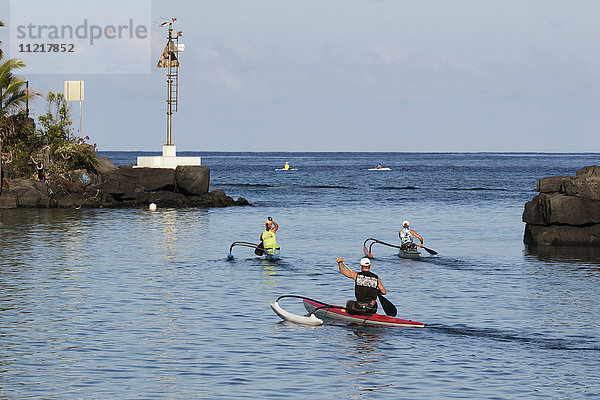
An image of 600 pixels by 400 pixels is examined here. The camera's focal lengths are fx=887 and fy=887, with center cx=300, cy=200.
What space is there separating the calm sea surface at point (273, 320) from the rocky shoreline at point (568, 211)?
1.87 metres

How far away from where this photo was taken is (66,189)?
7212 centimetres

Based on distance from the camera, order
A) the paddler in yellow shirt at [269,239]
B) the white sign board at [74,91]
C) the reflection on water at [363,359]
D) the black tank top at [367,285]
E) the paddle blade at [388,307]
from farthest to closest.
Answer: the white sign board at [74,91]
the paddler in yellow shirt at [269,239]
the paddle blade at [388,307]
the black tank top at [367,285]
the reflection on water at [363,359]

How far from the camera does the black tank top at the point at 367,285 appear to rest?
79.4ft

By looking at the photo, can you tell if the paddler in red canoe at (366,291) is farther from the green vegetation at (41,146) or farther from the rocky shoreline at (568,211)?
the green vegetation at (41,146)

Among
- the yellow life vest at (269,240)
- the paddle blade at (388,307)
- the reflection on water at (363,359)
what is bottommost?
the reflection on water at (363,359)

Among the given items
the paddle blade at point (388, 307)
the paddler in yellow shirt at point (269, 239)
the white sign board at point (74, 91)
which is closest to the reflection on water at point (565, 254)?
the paddler in yellow shirt at point (269, 239)

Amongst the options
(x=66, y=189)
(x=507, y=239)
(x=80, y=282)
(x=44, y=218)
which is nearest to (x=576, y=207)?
(x=507, y=239)

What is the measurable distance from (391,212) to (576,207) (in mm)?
31648

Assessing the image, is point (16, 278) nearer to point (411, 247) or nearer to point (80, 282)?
point (80, 282)

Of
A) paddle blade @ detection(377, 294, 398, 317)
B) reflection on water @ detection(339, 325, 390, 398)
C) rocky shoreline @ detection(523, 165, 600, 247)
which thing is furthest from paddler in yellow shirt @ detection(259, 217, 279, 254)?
reflection on water @ detection(339, 325, 390, 398)

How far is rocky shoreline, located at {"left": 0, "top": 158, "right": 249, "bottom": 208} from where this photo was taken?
69.6 metres

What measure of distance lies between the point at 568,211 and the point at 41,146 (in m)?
44.7

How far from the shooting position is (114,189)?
7300 cm

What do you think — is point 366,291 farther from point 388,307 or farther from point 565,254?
point 565,254
